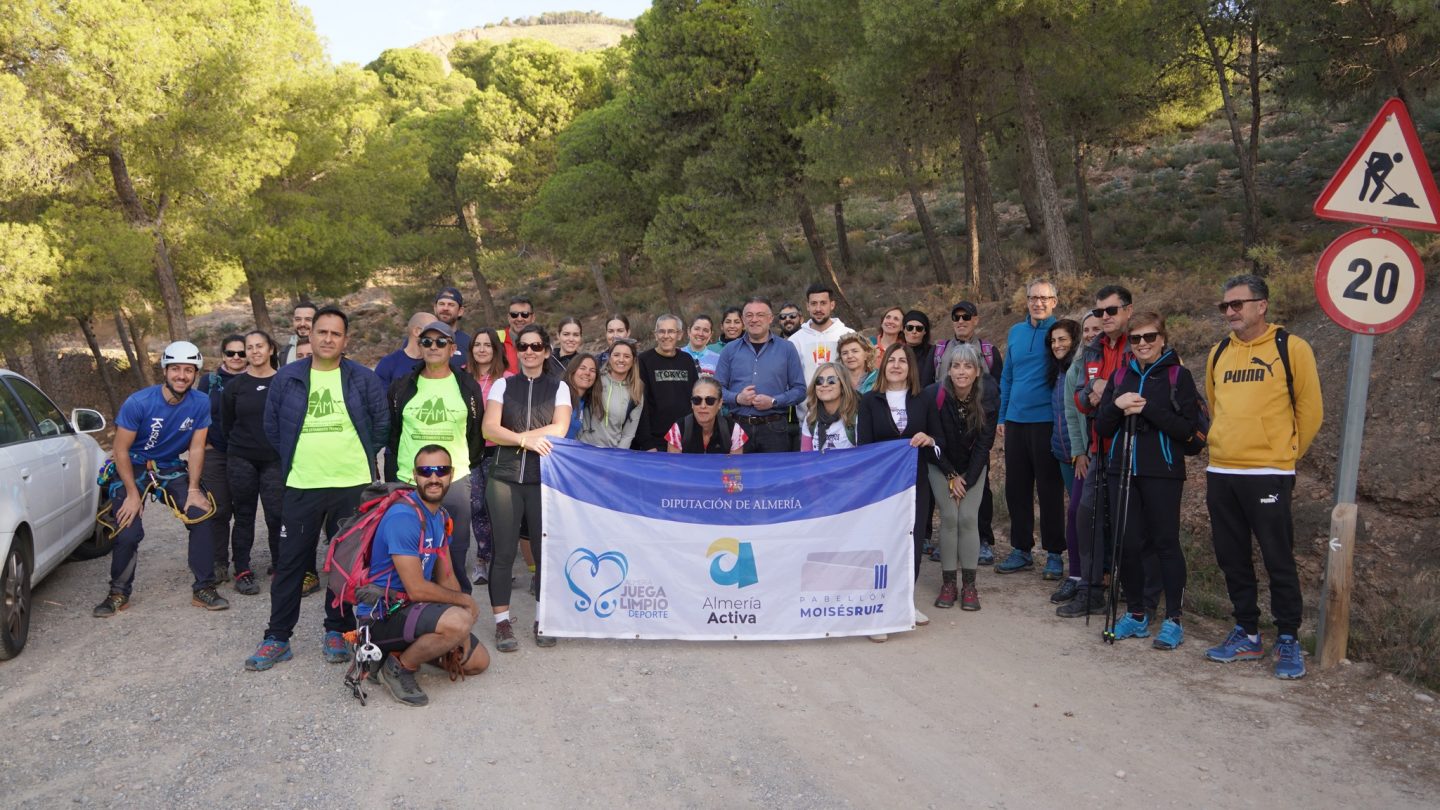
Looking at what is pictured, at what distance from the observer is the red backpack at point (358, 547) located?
5395 millimetres

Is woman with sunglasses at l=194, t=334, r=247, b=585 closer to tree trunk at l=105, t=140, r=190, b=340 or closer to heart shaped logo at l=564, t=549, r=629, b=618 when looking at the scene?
heart shaped logo at l=564, t=549, r=629, b=618

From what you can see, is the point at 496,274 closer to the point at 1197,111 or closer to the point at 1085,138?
the point at 1085,138

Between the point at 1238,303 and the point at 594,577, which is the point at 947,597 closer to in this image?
the point at 594,577

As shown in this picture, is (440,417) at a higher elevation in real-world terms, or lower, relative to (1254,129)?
lower

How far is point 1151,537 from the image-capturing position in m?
6.29

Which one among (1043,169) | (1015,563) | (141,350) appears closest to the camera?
(1015,563)

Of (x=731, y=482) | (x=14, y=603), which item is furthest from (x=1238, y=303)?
(x=14, y=603)

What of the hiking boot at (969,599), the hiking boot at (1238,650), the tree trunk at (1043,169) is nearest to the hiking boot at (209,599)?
the hiking boot at (969,599)

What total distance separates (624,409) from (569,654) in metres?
2.07

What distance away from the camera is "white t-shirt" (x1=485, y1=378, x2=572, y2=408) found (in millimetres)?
6582

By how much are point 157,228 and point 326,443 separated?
16.1m

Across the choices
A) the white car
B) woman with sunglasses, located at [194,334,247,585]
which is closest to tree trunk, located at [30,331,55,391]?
the white car

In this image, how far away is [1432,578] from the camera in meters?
7.28

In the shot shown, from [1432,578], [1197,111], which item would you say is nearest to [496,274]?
[1197,111]
